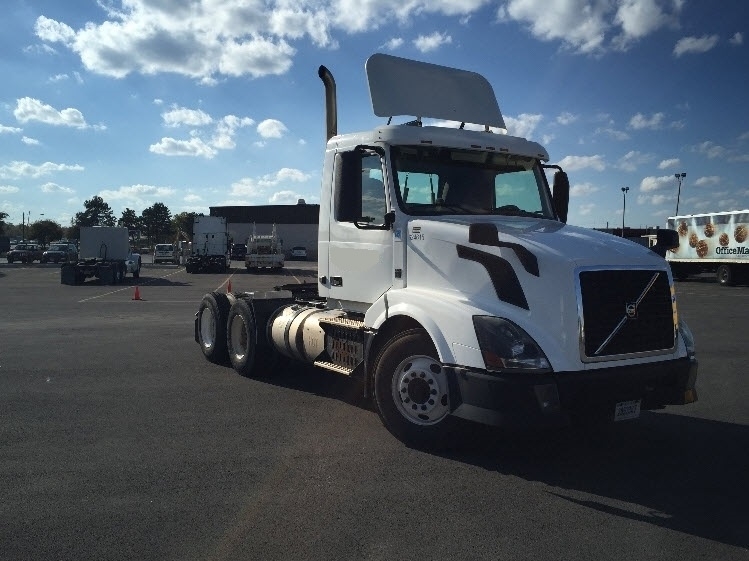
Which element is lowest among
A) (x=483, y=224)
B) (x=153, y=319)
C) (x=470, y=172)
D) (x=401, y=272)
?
(x=153, y=319)

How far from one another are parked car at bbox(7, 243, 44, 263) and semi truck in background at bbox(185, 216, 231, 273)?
22.1m

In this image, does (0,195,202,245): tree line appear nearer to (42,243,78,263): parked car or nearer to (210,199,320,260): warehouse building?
(210,199,320,260): warehouse building

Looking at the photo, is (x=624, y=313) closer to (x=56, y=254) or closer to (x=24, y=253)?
(x=56, y=254)

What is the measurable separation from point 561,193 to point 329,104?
9.70ft

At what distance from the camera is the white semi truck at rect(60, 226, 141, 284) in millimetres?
28453

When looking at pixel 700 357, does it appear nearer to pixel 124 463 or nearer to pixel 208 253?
pixel 124 463

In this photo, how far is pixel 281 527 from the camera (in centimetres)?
385

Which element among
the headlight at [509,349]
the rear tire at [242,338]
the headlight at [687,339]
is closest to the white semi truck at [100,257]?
the rear tire at [242,338]

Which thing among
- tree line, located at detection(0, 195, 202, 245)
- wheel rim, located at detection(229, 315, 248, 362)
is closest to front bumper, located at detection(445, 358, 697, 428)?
wheel rim, located at detection(229, 315, 248, 362)

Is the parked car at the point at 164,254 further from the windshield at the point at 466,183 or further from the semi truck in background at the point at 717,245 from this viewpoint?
the windshield at the point at 466,183

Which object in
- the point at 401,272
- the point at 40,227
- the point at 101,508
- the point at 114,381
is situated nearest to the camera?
the point at 101,508

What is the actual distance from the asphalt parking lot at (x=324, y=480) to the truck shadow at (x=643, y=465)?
19 mm

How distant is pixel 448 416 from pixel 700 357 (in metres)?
6.88

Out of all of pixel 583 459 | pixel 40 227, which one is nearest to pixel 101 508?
pixel 583 459
